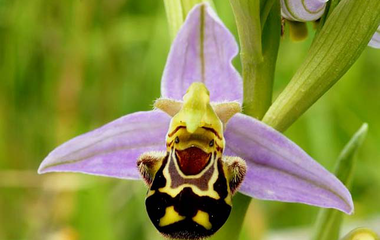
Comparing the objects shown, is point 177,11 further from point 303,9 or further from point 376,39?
point 376,39

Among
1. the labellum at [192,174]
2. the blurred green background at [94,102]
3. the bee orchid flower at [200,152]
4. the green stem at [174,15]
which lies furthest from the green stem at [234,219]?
the blurred green background at [94,102]

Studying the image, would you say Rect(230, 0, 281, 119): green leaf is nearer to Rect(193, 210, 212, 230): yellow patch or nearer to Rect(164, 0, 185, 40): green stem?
Rect(164, 0, 185, 40): green stem

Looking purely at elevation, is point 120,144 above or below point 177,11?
below

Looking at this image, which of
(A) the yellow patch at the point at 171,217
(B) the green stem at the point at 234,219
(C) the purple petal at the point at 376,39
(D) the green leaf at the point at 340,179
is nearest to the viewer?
(A) the yellow patch at the point at 171,217

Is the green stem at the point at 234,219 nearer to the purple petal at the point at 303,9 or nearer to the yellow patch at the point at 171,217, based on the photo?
the yellow patch at the point at 171,217

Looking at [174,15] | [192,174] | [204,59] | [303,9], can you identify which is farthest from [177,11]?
[192,174]

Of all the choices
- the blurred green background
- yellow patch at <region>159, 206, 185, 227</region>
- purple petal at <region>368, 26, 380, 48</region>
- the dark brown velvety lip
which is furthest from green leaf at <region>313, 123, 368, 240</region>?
the blurred green background
